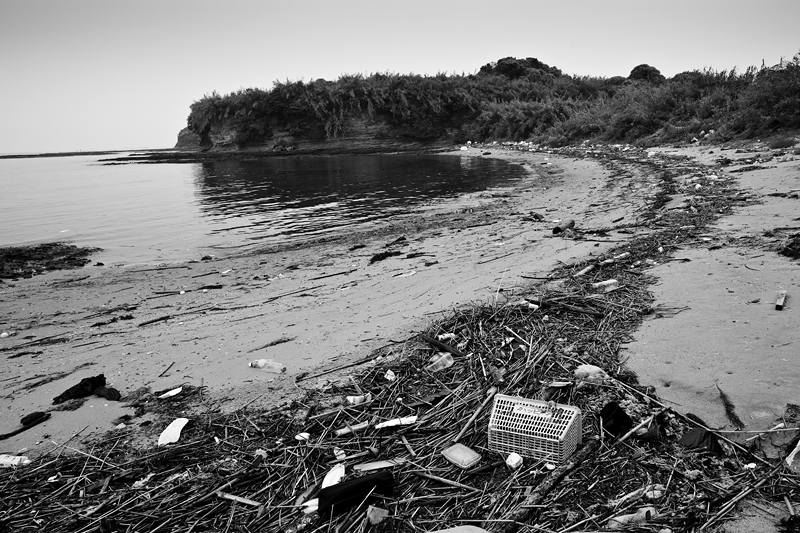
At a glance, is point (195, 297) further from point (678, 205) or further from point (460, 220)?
point (678, 205)

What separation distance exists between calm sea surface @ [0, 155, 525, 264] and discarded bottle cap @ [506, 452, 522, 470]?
336 inches

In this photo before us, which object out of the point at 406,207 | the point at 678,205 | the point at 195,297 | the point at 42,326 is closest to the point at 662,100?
the point at 406,207

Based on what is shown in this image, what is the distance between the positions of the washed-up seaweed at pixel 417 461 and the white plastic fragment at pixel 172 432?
6cm

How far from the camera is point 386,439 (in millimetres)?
2818

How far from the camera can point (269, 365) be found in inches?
156

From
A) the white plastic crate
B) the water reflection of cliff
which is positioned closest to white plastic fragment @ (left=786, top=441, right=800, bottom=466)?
the white plastic crate

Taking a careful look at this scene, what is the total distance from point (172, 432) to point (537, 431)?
2.13m

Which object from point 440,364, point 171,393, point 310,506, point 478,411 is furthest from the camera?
point 171,393

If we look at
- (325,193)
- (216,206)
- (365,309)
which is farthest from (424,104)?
(365,309)

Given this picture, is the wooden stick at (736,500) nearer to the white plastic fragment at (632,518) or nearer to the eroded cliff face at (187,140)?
the white plastic fragment at (632,518)

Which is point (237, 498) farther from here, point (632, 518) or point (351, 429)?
point (632, 518)

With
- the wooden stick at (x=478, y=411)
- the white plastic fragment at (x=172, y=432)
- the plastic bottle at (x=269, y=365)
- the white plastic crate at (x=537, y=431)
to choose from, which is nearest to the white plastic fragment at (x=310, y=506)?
the wooden stick at (x=478, y=411)

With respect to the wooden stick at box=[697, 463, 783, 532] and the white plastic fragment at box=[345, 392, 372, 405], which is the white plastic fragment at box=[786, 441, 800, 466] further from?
the white plastic fragment at box=[345, 392, 372, 405]

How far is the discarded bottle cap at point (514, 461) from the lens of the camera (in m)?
2.41
